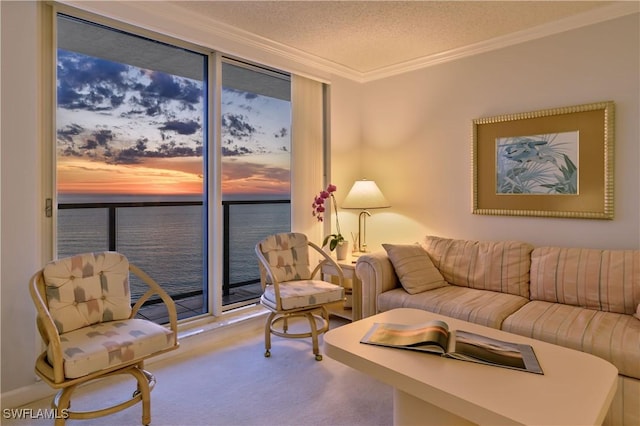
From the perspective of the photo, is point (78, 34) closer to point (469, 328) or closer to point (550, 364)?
point (469, 328)

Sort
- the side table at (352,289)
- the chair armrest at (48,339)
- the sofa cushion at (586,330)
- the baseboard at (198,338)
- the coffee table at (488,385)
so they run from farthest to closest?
1. the side table at (352,289)
2. the baseboard at (198,338)
3. the sofa cushion at (586,330)
4. the chair armrest at (48,339)
5. the coffee table at (488,385)

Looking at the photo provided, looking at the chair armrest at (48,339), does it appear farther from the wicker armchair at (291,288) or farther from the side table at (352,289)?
the side table at (352,289)

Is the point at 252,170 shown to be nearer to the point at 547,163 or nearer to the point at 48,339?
the point at 48,339

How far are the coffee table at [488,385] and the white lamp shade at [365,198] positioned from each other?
1.93 metres

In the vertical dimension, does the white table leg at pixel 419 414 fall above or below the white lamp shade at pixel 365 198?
below

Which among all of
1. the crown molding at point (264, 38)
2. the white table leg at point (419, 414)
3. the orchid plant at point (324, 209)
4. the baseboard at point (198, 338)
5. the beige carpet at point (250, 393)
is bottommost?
the beige carpet at point (250, 393)

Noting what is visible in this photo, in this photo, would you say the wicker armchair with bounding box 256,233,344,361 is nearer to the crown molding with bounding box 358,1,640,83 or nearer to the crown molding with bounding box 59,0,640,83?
the crown molding with bounding box 59,0,640,83

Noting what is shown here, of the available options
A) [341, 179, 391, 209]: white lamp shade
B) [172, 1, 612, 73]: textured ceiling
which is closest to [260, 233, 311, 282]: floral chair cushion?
[341, 179, 391, 209]: white lamp shade

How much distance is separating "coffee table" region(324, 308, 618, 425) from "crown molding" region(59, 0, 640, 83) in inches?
97.3

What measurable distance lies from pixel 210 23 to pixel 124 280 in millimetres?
2053

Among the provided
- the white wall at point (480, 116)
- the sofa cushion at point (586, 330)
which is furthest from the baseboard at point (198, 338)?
the sofa cushion at point (586, 330)

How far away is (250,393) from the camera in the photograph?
235 centimetres

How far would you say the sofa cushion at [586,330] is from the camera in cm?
197

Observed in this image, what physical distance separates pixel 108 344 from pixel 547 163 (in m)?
3.29
